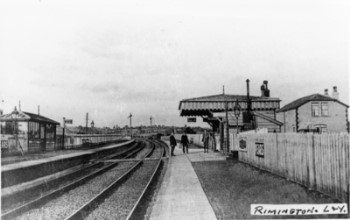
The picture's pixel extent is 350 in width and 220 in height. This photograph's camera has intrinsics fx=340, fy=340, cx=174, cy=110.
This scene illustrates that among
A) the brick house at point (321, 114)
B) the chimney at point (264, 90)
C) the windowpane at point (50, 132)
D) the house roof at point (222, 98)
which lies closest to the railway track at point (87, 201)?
the windowpane at point (50, 132)

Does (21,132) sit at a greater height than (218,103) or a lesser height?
lesser

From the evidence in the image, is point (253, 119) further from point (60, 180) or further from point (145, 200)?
point (145, 200)

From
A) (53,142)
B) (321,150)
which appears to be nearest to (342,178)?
(321,150)

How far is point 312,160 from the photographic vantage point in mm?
7863

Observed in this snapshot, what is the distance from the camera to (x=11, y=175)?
11203 millimetres

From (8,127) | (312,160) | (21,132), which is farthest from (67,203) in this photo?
(8,127)

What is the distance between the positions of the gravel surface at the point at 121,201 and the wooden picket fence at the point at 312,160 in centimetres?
426

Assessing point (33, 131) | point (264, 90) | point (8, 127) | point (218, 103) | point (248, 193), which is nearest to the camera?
point (248, 193)

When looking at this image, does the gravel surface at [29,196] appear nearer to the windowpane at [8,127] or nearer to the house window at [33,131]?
the house window at [33,131]

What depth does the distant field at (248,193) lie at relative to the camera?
684 centimetres

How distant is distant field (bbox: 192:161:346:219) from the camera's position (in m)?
6.84

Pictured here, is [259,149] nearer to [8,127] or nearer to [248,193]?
[248,193]

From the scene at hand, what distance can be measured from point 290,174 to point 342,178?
9.57 ft

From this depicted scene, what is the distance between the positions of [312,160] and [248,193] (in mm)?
1701
